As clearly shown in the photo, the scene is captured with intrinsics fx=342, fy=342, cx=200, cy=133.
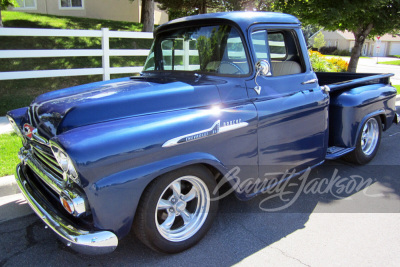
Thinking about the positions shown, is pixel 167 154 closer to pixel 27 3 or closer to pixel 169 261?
pixel 169 261

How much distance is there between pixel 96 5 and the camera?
67.2ft

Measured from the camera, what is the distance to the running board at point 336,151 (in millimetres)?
4156

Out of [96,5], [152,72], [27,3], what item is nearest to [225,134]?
[152,72]

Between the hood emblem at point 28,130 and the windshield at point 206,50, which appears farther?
the windshield at point 206,50

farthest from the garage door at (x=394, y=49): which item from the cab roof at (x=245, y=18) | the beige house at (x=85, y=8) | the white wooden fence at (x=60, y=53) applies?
the cab roof at (x=245, y=18)

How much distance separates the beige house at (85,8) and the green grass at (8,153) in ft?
55.7

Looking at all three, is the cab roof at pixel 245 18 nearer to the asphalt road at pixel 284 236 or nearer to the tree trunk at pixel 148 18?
the asphalt road at pixel 284 236

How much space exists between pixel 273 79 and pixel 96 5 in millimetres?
19705

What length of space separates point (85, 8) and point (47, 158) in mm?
19968

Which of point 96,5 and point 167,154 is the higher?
point 96,5

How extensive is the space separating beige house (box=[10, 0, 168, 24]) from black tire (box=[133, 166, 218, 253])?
20.1m

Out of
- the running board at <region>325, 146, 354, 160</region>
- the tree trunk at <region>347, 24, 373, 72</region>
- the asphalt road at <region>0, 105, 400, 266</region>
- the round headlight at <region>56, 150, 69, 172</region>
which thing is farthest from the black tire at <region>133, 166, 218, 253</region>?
the tree trunk at <region>347, 24, 373, 72</region>

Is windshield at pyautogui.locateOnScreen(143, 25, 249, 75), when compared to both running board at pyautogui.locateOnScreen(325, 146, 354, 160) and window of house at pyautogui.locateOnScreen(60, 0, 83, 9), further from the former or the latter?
window of house at pyautogui.locateOnScreen(60, 0, 83, 9)

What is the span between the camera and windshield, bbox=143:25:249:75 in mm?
3314
